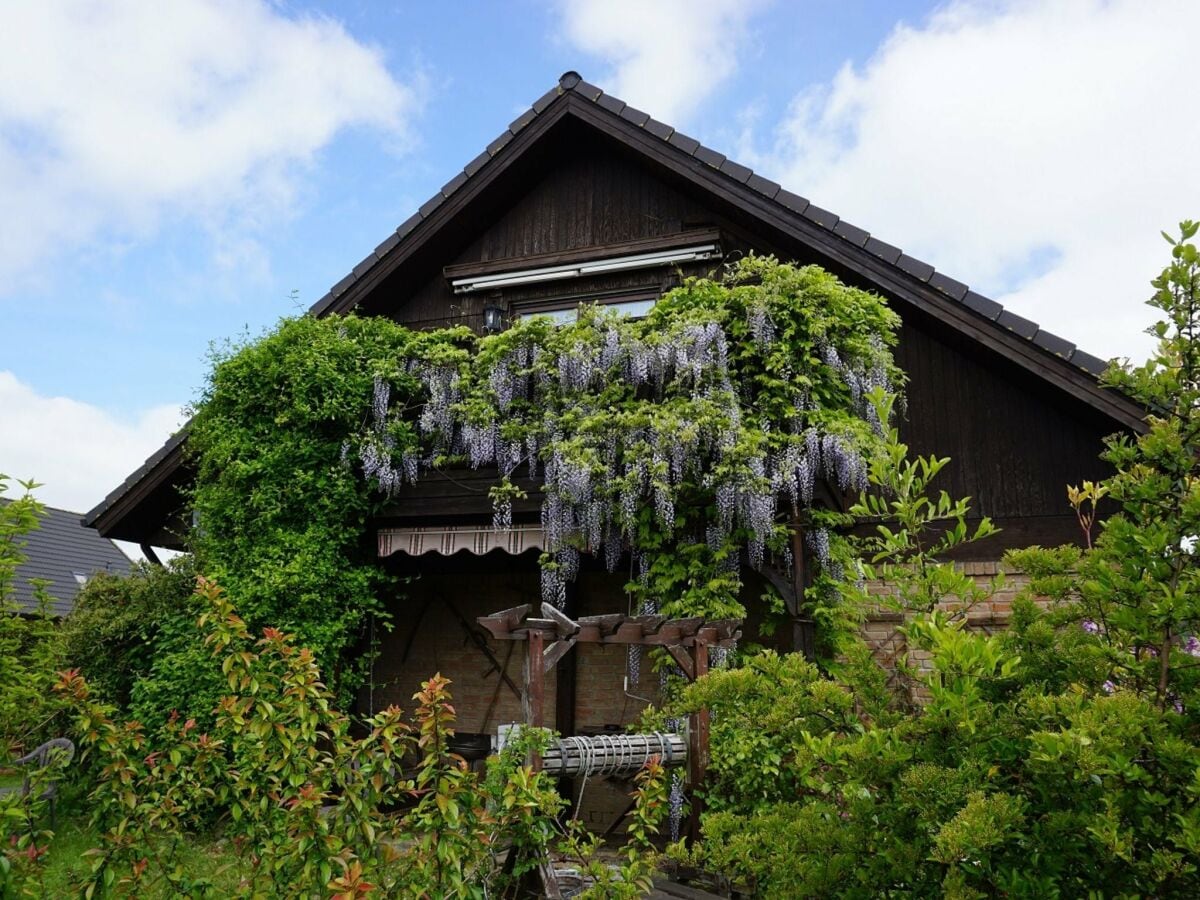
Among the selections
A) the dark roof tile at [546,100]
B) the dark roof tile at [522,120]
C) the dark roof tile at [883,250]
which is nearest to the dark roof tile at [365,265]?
the dark roof tile at [522,120]

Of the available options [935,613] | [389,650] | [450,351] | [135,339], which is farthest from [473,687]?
[935,613]

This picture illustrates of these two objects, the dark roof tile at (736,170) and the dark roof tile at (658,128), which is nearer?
the dark roof tile at (736,170)

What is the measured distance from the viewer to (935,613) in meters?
2.14

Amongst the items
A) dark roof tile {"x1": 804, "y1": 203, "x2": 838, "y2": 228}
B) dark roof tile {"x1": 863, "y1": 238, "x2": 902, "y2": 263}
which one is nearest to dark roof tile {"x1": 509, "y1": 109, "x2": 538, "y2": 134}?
dark roof tile {"x1": 804, "y1": 203, "x2": 838, "y2": 228}

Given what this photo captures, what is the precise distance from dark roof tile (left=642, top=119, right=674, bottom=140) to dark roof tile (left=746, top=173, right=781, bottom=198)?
0.97 m

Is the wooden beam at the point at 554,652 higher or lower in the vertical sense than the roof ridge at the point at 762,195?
lower

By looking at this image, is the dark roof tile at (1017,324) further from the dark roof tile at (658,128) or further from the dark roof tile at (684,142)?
the dark roof tile at (658,128)

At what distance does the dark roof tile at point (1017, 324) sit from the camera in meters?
6.71

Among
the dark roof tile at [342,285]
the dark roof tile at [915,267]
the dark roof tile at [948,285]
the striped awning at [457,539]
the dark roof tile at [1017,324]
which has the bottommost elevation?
the striped awning at [457,539]

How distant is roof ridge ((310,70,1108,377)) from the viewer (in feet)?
22.0

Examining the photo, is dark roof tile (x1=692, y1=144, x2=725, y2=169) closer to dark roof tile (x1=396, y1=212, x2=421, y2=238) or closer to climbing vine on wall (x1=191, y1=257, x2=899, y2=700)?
climbing vine on wall (x1=191, y1=257, x2=899, y2=700)

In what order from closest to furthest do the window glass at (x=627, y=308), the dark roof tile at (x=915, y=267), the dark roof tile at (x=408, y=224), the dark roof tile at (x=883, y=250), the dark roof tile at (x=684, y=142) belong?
the dark roof tile at (x=915, y=267)
the dark roof tile at (x=883, y=250)
the dark roof tile at (x=684, y=142)
the window glass at (x=627, y=308)
the dark roof tile at (x=408, y=224)

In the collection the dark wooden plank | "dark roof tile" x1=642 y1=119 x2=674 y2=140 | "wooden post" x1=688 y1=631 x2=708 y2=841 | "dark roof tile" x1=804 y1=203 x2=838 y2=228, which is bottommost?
"wooden post" x1=688 y1=631 x2=708 y2=841

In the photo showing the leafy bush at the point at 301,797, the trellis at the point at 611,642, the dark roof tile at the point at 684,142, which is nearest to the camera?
the leafy bush at the point at 301,797
